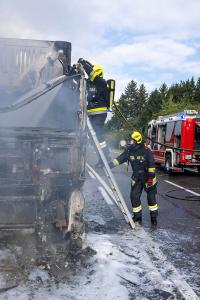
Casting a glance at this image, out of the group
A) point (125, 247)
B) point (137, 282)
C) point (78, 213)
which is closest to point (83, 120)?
point (78, 213)

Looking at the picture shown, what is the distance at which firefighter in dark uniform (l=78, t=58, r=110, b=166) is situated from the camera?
685 cm

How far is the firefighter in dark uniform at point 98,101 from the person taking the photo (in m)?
6.85

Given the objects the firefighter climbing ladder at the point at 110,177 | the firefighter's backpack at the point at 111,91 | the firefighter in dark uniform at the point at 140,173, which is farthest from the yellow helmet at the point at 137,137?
the firefighter climbing ladder at the point at 110,177

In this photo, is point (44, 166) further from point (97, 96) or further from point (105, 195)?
point (105, 195)

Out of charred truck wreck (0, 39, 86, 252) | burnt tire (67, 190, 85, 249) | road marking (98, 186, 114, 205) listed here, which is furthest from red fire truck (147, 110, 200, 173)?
burnt tire (67, 190, 85, 249)

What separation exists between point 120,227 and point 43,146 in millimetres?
2534

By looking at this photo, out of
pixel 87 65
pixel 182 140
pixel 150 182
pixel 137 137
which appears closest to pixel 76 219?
pixel 150 182

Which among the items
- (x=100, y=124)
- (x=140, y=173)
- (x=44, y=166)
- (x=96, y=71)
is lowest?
(x=140, y=173)

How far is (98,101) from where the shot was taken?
23.2 ft

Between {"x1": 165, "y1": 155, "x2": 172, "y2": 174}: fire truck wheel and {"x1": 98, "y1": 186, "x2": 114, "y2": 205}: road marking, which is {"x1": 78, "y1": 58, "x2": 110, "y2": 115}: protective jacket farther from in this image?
{"x1": 165, "y1": 155, "x2": 172, "y2": 174}: fire truck wheel

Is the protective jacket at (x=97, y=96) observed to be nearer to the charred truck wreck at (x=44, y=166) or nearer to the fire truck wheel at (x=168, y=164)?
the charred truck wreck at (x=44, y=166)

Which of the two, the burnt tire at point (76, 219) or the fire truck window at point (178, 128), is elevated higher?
the fire truck window at point (178, 128)

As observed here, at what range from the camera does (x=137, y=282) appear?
13.8 ft

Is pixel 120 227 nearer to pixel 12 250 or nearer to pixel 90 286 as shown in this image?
pixel 12 250
